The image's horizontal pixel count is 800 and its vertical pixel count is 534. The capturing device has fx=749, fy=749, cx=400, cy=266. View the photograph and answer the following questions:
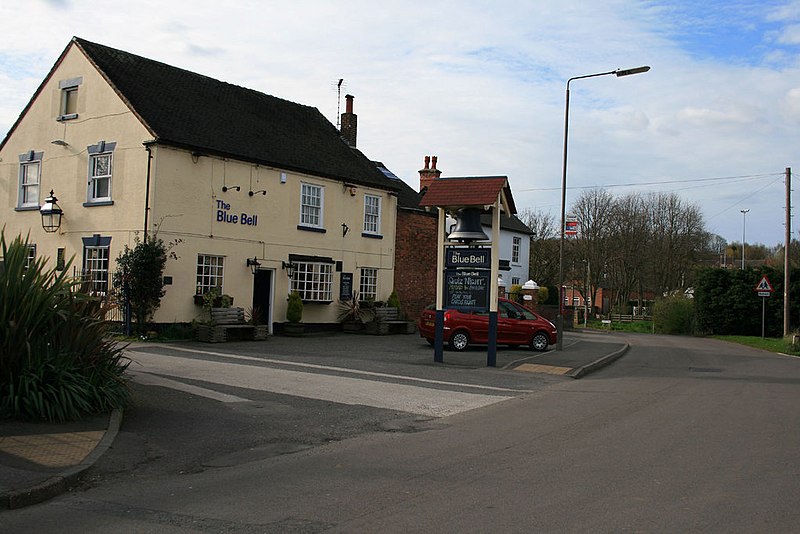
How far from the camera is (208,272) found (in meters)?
23.4

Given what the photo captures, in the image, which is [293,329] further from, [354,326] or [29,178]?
[29,178]

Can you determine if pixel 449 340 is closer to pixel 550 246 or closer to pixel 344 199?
pixel 344 199

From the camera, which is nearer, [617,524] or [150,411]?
[617,524]

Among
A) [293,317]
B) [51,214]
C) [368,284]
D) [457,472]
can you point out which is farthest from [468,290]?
[51,214]

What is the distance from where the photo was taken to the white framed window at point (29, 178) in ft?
83.3

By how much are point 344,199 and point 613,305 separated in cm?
4647

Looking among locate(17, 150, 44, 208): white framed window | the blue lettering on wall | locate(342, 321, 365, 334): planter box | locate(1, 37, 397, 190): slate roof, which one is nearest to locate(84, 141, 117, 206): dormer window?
locate(1, 37, 397, 190): slate roof

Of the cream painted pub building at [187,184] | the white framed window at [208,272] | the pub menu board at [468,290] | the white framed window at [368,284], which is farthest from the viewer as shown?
the white framed window at [368,284]

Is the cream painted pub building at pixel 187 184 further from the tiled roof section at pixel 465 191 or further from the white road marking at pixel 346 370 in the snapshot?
the tiled roof section at pixel 465 191

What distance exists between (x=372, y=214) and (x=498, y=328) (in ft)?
29.0

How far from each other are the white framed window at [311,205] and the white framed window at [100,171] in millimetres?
6433

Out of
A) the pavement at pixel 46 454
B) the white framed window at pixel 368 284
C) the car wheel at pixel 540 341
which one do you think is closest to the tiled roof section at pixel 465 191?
the car wheel at pixel 540 341

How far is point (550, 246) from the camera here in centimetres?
6181

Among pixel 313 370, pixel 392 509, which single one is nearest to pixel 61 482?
pixel 392 509
